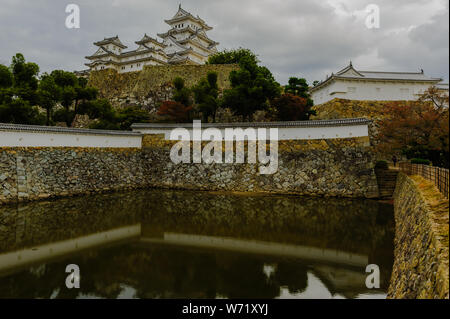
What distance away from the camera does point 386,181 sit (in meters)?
13.8

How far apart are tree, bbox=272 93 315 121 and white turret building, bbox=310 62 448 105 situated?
3312 mm

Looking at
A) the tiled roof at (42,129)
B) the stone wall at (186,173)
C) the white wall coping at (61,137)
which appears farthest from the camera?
the stone wall at (186,173)

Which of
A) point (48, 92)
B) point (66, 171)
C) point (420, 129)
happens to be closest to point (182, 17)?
point (48, 92)

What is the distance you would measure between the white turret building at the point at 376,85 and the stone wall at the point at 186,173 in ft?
24.7

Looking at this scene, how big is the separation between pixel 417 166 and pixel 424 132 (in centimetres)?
148

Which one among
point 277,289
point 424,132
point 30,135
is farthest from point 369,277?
point 30,135

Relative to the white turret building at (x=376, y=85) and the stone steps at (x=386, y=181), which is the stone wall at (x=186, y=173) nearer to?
the stone steps at (x=386, y=181)

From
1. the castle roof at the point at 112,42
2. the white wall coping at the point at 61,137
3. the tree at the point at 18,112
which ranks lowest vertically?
the white wall coping at the point at 61,137

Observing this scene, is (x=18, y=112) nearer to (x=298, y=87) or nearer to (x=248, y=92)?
(x=248, y=92)

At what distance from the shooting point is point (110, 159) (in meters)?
15.9

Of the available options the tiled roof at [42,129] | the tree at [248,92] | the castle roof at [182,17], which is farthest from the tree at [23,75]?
the castle roof at [182,17]

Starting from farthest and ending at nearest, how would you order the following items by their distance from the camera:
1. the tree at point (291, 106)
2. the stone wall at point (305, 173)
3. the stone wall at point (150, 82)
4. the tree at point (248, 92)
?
the stone wall at point (150, 82) < the tree at point (248, 92) < the tree at point (291, 106) < the stone wall at point (305, 173)

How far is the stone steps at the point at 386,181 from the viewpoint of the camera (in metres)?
13.5

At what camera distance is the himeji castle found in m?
31.6
